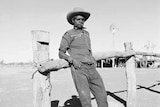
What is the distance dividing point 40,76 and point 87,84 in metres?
0.70

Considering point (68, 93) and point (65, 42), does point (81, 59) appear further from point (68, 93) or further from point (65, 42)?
point (68, 93)

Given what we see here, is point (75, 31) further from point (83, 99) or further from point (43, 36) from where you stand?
point (83, 99)

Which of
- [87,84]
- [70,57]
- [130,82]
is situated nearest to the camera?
[70,57]

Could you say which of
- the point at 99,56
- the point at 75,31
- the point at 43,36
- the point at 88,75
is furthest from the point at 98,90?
the point at 43,36

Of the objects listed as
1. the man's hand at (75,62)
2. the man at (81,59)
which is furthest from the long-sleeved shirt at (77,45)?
the man's hand at (75,62)

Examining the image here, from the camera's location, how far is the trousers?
2.78 m

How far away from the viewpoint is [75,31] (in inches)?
118

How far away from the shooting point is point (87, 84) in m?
2.86

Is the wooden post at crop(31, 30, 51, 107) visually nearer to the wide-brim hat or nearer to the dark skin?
the dark skin

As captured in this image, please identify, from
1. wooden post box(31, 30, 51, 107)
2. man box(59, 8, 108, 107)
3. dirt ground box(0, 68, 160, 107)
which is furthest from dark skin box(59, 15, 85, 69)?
dirt ground box(0, 68, 160, 107)

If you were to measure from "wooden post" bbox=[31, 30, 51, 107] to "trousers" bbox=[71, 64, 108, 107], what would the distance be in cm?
43

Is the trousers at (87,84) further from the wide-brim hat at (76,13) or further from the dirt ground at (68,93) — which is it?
the dirt ground at (68,93)

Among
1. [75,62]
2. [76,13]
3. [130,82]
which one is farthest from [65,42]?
[130,82]

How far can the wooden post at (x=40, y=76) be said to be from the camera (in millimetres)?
2545
